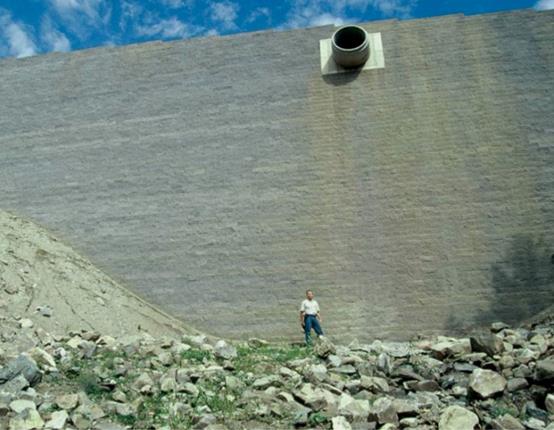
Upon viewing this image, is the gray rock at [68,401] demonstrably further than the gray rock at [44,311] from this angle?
No

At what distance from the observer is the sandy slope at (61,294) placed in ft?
31.1

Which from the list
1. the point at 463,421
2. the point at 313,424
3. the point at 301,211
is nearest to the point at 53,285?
the point at 301,211

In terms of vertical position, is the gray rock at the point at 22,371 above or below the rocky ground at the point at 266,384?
above

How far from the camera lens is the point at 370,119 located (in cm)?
1203

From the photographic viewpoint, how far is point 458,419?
504cm

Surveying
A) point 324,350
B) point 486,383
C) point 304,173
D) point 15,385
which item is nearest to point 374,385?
point 486,383

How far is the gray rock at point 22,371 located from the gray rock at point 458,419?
12.8 ft

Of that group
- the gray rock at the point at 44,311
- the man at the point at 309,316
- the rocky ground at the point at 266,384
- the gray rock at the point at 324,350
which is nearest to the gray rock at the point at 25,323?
the rocky ground at the point at 266,384

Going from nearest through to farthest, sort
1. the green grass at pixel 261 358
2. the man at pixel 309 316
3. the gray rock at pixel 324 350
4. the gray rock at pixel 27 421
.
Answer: the gray rock at pixel 27 421, the green grass at pixel 261 358, the gray rock at pixel 324 350, the man at pixel 309 316

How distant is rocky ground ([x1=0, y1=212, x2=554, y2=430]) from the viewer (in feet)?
17.1

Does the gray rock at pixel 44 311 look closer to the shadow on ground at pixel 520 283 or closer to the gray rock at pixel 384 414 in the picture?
the gray rock at pixel 384 414

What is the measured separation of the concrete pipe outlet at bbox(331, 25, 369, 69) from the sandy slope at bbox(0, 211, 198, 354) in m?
6.27

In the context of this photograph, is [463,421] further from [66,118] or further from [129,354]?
[66,118]

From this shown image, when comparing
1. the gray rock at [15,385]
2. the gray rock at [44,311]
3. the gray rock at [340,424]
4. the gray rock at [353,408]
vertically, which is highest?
the gray rock at [15,385]
